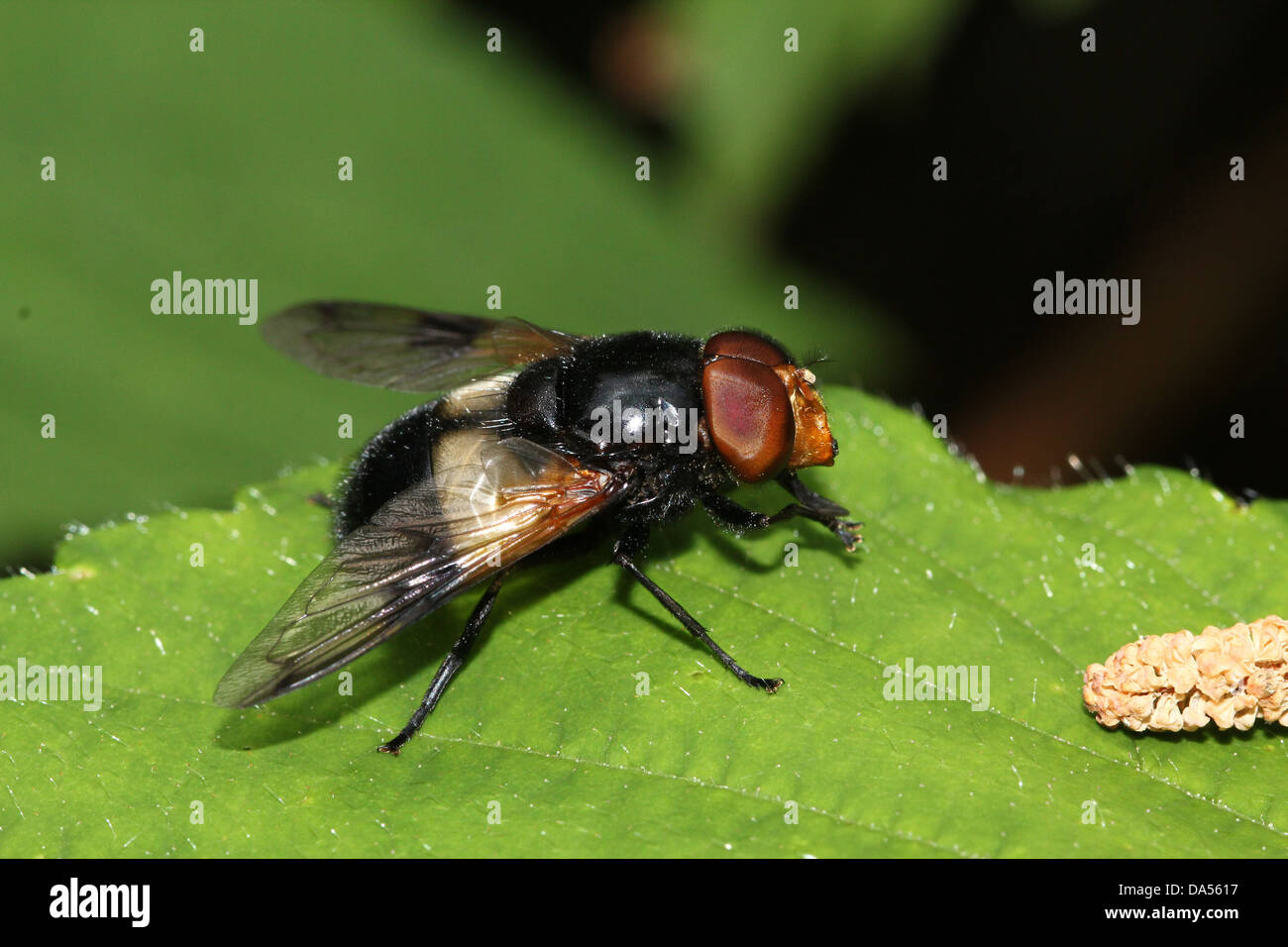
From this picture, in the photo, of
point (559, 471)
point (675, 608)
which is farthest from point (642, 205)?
point (675, 608)

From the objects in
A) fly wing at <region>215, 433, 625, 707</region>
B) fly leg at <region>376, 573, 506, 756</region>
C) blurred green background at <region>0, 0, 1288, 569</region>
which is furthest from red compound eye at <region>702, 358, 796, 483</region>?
blurred green background at <region>0, 0, 1288, 569</region>

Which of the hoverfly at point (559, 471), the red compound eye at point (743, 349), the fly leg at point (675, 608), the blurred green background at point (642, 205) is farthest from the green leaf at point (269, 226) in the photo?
the red compound eye at point (743, 349)

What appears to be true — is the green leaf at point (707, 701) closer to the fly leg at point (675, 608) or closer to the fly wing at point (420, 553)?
the fly leg at point (675, 608)

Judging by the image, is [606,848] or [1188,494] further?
[1188,494]

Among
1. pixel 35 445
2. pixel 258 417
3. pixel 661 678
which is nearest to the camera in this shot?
pixel 661 678

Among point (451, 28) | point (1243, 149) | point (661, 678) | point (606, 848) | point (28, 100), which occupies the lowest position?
point (606, 848)

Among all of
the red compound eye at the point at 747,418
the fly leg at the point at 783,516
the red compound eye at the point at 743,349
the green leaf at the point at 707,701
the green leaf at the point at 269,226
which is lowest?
the green leaf at the point at 707,701

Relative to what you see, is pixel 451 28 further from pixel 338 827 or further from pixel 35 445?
pixel 338 827

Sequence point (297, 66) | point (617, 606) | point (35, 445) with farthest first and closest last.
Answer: point (297, 66), point (35, 445), point (617, 606)

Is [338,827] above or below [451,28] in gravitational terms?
below

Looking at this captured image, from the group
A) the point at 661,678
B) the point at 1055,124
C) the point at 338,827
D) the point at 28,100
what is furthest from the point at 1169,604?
the point at 28,100
